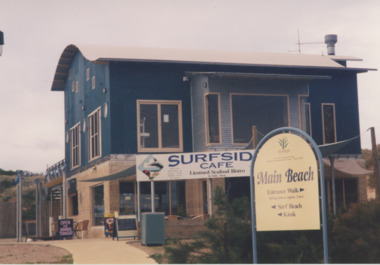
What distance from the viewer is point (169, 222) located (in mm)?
23797

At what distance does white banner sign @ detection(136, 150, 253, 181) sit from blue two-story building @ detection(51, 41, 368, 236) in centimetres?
277

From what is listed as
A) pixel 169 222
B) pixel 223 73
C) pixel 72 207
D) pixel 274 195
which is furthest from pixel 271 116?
pixel 274 195

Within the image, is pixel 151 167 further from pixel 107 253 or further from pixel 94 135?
pixel 94 135

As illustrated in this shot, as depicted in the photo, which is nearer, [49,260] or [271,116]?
[49,260]

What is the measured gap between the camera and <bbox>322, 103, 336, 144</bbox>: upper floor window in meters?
33.2

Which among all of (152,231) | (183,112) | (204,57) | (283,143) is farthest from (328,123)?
(283,143)

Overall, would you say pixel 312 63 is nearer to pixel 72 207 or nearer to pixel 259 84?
pixel 259 84

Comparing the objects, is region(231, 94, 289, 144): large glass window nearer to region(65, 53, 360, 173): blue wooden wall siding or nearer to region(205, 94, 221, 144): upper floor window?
region(65, 53, 360, 173): blue wooden wall siding

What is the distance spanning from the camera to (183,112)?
30.8 meters

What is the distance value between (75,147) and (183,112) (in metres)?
10.1

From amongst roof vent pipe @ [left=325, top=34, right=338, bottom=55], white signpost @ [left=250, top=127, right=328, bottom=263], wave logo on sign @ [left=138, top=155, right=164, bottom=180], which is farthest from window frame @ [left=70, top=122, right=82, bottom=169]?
white signpost @ [left=250, top=127, right=328, bottom=263]

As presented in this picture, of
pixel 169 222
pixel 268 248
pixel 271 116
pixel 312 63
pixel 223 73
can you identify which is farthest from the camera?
pixel 312 63

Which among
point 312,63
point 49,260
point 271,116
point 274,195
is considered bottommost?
point 49,260

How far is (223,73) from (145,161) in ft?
20.7
